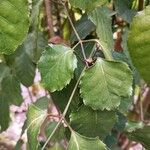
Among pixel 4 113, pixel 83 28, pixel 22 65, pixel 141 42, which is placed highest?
pixel 141 42

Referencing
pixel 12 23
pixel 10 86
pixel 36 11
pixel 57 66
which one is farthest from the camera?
pixel 10 86

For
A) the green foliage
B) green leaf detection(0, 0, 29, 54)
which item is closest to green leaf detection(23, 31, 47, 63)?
the green foliage

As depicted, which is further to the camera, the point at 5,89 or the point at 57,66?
Answer: the point at 5,89

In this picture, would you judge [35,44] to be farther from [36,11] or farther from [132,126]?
[132,126]

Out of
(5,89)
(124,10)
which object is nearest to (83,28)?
(124,10)

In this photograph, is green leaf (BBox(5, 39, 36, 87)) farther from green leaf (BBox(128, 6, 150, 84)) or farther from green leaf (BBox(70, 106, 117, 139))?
green leaf (BBox(128, 6, 150, 84))

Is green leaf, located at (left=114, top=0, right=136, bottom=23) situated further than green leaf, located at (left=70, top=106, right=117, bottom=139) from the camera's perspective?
Yes
